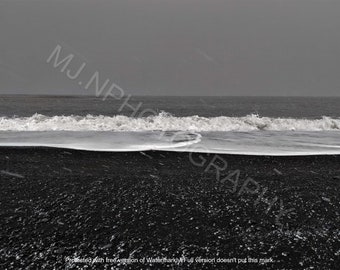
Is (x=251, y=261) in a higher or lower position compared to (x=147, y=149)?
higher

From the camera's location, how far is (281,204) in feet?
13.7

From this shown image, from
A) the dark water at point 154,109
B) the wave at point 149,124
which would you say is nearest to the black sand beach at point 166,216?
the wave at point 149,124

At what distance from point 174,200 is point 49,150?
4.85 metres

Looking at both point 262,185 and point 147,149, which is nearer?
point 262,185

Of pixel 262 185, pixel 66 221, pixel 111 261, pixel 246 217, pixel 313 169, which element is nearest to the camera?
pixel 111 261

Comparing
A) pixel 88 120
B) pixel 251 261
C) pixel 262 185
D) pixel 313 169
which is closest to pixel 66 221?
pixel 251 261

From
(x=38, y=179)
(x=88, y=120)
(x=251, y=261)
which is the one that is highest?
(x=251, y=261)

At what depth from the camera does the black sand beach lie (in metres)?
2.79

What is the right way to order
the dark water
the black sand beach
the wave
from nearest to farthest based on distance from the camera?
the black sand beach
the wave
the dark water

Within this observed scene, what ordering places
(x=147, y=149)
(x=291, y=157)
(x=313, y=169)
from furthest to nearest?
(x=147, y=149)
(x=291, y=157)
(x=313, y=169)

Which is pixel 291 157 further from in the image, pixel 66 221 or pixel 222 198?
pixel 66 221

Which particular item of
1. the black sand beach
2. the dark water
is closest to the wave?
the black sand beach

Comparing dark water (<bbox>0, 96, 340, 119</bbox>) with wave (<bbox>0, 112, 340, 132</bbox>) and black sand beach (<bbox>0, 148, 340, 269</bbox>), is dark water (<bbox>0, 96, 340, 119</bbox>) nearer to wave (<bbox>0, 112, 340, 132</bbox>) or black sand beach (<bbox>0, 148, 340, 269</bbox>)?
wave (<bbox>0, 112, 340, 132</bbox>)

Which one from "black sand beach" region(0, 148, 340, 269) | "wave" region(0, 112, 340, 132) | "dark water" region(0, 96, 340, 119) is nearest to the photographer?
"black sand beach" region(0, 148, 340, 269)
